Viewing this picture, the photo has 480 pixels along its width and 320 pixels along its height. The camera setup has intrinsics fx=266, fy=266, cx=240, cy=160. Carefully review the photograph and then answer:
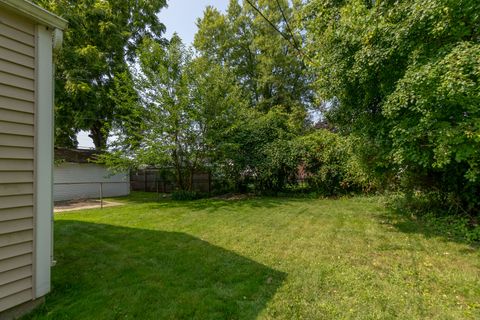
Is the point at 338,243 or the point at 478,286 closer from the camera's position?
the point at 478,286

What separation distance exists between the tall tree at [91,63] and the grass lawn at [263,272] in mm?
8887

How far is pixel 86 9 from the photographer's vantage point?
14.1 meters

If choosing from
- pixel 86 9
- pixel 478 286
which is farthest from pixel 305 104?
pixel 478 286

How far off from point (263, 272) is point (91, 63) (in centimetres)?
1416

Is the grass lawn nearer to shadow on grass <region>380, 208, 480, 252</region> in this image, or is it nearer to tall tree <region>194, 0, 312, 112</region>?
shadow on grass <region>380, 208, 480, 252</region>

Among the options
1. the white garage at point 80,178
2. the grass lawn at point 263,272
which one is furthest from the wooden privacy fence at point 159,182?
the grass lawn at point 263,272

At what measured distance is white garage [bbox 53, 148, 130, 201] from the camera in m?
12.6

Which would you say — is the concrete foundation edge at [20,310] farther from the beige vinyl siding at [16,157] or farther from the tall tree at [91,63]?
the tall tree at [91,63]

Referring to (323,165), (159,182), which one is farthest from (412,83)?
(159,182)

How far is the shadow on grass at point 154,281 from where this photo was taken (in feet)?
8.67

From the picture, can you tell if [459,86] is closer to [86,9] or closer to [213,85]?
[213,85]

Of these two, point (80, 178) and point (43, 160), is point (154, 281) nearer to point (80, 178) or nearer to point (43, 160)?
point (43, 160)

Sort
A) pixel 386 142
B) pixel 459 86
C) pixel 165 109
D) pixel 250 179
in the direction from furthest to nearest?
pixel 250 179
pixel 165 109
pixel 386 142
pixel 459 86

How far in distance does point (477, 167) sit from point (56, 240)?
765cm
